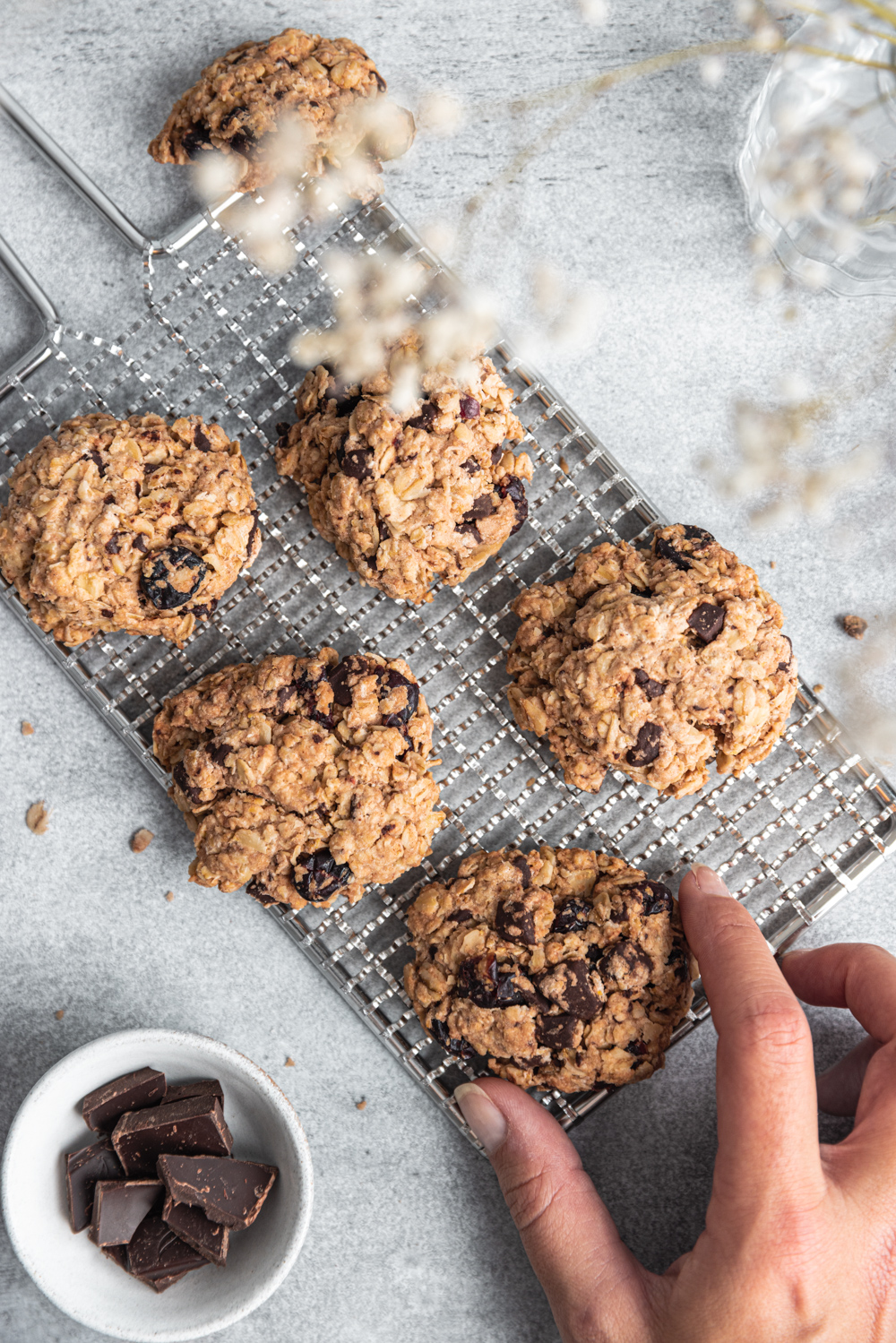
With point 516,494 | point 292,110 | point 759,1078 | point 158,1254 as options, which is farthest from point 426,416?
point 158,1254

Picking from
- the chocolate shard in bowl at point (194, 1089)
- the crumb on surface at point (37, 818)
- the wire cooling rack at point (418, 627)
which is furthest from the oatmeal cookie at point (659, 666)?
the crumb on surface at point (37, 818)

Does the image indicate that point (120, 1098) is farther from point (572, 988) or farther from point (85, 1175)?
point (572, 988)

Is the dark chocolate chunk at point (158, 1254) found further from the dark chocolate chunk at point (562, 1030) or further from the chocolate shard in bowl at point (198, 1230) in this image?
the dark chocolate chunk at point (562, 1030)

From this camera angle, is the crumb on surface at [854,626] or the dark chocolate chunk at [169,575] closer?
the dark chocolate chunk at [169,575]

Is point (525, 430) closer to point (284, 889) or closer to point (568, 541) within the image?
point (568, 541)

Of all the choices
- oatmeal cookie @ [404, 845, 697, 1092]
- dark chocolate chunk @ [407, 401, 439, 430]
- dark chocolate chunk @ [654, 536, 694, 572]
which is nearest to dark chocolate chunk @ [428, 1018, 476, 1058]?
oatmeal cookie @ [404, 845, 697, 1092]

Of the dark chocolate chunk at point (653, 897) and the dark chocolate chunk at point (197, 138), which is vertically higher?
the dark chocolate chunk at point (197, 138)

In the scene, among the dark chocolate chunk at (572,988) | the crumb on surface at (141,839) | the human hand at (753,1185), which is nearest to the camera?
the human hand at (753,1185)

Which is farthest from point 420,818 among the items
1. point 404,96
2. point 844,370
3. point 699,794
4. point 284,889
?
point 404,96
